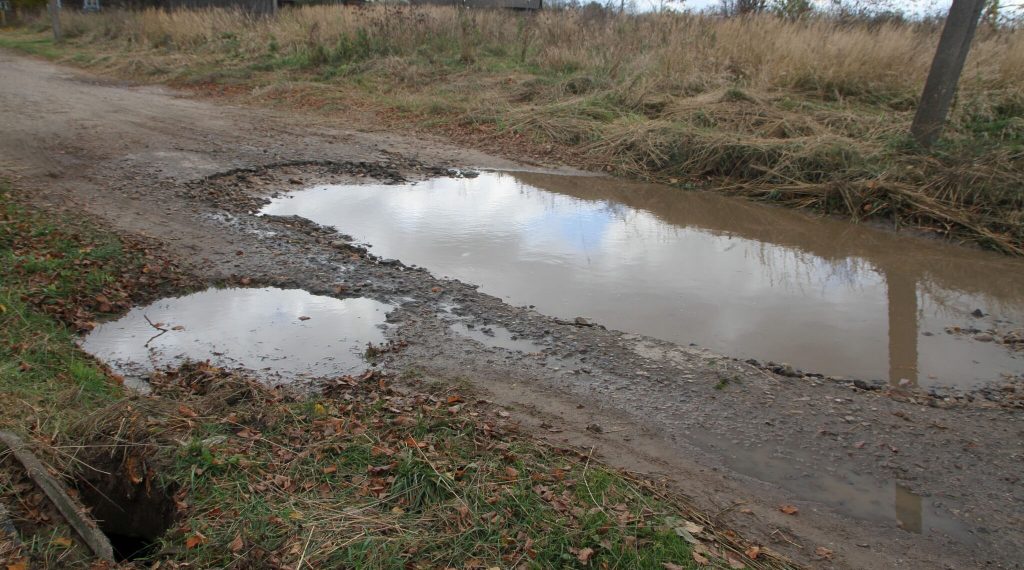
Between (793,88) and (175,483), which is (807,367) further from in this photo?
(793,88)

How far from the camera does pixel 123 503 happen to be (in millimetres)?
3537

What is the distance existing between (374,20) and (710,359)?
15.8 meters

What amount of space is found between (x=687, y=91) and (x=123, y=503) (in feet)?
37.7

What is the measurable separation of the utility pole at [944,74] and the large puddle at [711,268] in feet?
6.34

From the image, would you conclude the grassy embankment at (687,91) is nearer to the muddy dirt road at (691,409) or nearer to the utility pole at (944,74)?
the utility pole at (944,74)

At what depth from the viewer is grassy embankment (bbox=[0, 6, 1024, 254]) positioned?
912cm

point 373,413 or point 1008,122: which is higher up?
point 1008,122

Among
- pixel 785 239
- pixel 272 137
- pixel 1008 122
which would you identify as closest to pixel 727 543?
pixel 785 239

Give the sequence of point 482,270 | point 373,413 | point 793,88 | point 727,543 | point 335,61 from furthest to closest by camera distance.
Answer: point 335,61 < point 793,88 < point 482,270 < point 373,413 < point 727,543

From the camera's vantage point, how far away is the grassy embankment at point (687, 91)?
912 cm

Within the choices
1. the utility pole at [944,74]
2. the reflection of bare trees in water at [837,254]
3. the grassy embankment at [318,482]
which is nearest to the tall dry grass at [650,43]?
the utility pole at [944,74]

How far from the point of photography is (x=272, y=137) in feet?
37.7

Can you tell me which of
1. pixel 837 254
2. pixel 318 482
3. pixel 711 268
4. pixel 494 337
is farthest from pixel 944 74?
pixel 318 482

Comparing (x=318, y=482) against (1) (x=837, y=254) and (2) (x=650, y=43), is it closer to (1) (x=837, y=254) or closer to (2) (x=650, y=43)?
(1) (x=837, y=254)
